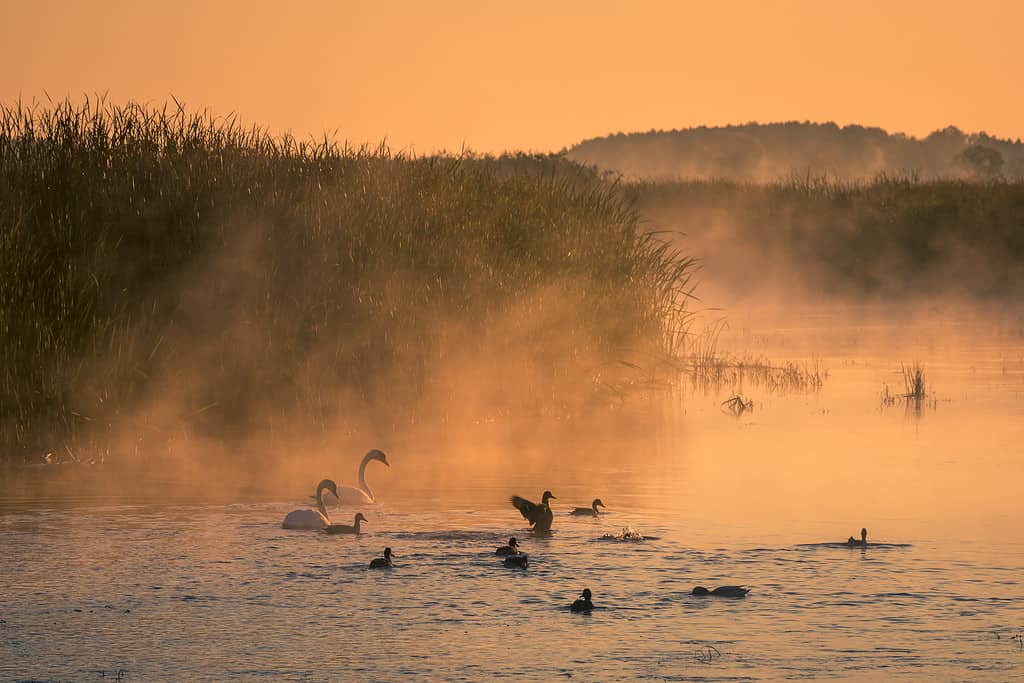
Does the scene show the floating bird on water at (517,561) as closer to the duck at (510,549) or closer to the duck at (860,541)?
the duck at (510,549)

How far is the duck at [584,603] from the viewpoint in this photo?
35.4 ft

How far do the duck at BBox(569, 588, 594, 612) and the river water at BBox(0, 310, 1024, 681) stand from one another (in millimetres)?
102

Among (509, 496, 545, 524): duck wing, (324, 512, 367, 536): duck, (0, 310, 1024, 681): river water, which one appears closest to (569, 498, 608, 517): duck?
(0, 310, 1024, 681): river water

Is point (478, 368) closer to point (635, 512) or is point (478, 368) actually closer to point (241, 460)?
point (241, 460)

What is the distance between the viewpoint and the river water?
973cm

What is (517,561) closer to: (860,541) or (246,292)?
(860,541)

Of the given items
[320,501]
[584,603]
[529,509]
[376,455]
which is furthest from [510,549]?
[376,455]

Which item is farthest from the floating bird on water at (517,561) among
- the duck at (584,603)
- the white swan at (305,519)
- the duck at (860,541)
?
the duck at (860,541)

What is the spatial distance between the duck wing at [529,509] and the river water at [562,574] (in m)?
0.15

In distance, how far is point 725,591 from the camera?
11.2 meters

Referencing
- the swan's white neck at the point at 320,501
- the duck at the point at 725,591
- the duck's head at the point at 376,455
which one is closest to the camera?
the duck at the point at 725,591

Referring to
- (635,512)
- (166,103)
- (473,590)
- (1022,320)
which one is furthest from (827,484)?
(1022,320)

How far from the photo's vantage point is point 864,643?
1005 cm

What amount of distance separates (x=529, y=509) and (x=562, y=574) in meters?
1.74
